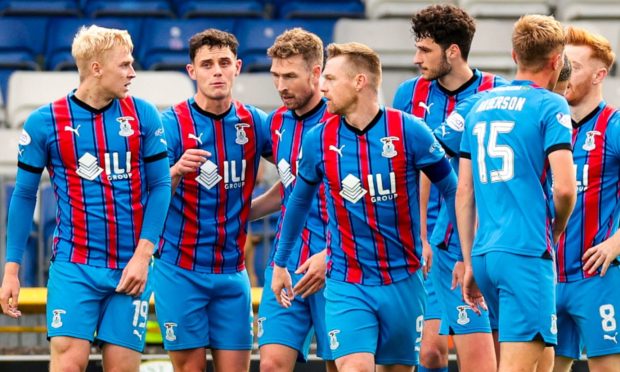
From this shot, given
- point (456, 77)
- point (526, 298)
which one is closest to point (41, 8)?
point (456, 77)

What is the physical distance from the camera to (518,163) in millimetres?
5215

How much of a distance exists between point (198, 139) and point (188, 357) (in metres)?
1.12

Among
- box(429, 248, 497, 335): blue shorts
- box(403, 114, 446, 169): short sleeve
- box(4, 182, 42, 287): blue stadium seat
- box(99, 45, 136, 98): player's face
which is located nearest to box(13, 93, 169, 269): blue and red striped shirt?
box(99, 45, 136, 98): player's face

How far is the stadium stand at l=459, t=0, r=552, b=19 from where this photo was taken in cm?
1189

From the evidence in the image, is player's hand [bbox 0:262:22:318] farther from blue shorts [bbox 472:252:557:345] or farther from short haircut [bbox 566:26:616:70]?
short haircut [bbox 566:26:616:70]

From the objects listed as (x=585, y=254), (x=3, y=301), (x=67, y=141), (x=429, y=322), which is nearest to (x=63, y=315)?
(x=3, y=301)

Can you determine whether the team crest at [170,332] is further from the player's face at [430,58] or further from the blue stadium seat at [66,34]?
the blue stadium seat at [66,34]

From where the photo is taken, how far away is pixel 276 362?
632 centimetres

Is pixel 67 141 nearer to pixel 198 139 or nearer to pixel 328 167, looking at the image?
pixel 198 139

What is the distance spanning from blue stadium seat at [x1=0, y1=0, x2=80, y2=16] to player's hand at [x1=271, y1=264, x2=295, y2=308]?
6.48 m

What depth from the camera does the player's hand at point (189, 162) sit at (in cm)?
629

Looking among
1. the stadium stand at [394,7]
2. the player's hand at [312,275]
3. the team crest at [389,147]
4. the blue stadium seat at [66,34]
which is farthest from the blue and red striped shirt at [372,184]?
the stadium stand at [394,7]

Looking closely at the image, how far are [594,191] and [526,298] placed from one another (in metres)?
0.98

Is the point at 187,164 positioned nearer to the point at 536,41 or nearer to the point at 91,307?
the point at 91,307
